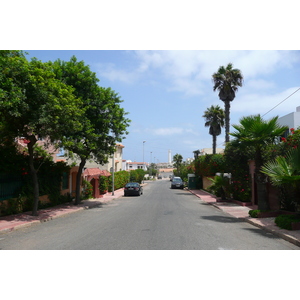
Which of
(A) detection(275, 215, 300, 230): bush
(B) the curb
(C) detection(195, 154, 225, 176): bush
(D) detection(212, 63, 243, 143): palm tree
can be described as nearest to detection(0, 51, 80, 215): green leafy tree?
(B) the curb

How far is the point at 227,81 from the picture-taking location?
31438mm

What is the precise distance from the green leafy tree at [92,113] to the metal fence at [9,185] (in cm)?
313

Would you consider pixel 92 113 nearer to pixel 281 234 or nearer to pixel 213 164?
pixel 281 234

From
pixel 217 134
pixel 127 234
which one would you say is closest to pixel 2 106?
pixel 127 234

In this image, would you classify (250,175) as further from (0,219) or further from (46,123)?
(0,219)

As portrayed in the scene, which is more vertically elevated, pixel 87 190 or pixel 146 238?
pixel 87 190

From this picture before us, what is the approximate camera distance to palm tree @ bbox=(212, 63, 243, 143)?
31.6m

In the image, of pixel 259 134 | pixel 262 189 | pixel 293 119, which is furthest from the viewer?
pixel 293 119

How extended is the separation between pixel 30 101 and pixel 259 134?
997 cm

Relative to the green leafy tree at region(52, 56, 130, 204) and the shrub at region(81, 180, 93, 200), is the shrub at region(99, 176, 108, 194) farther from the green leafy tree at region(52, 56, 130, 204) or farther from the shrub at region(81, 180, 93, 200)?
the green leafy tree at region(52, 56, 130, 204)

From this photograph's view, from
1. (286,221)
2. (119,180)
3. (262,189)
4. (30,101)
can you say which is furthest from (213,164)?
(30,101)

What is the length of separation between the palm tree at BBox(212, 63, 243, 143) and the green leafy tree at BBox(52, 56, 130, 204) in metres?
15.2

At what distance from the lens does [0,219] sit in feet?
41.8

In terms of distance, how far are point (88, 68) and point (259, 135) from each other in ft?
36.8
